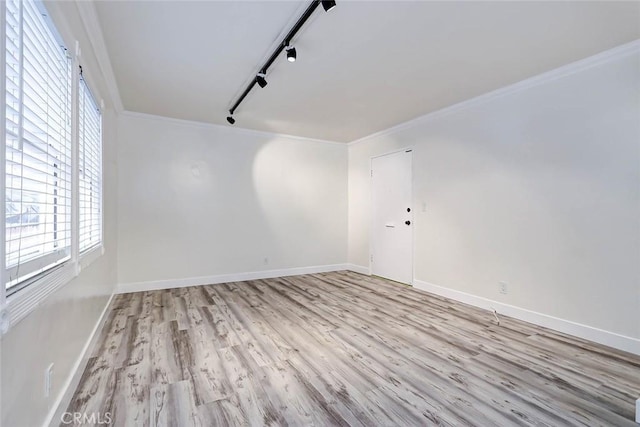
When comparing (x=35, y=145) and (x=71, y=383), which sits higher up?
(x=35, y=145)

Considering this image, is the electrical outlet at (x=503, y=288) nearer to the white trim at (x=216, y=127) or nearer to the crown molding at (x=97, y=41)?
the white trim at (x=216, y=127)

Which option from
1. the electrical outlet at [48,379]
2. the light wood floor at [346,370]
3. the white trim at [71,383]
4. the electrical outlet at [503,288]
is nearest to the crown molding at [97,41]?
the electrical outlet at [48,379]

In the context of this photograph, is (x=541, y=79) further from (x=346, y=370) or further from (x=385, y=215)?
(x=346, y=370)

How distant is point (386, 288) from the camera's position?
4414 mm

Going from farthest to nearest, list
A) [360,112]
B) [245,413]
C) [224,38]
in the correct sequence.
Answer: [360,112] → [224,38] → [245,413]

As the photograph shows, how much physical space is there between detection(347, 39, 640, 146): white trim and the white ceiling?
0.30ft

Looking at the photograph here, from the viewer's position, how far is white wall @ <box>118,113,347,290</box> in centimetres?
421

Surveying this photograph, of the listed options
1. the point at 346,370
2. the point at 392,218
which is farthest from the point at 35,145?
the point at 392,218

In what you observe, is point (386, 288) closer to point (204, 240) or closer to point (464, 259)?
point (464, 259)

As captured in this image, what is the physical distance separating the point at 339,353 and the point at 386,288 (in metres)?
2.17

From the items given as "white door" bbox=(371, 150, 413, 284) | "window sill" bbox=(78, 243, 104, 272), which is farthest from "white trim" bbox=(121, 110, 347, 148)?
"window sill" bbox=(78, 243, 104, 272)

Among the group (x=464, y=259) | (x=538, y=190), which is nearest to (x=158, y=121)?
(x=464, y=259)

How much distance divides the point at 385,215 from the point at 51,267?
14.0 feet

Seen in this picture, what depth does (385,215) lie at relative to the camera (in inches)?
196
